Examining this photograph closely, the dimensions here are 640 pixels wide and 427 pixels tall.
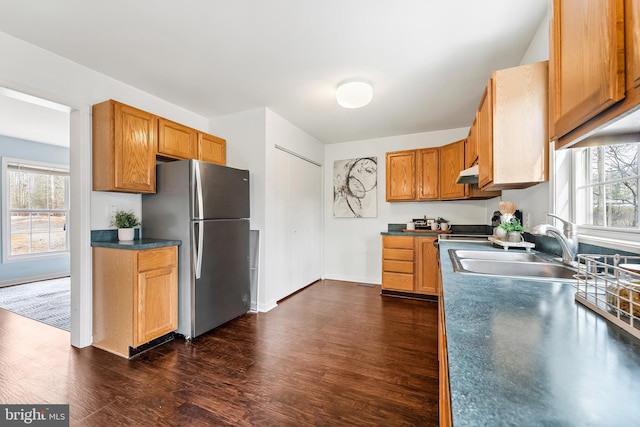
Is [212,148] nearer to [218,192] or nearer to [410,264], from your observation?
[218,192]

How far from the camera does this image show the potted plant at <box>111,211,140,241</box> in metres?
2.46

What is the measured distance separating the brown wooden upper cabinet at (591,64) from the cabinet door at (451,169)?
2613 millimetres

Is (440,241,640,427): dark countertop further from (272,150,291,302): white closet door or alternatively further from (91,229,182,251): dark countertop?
(272,150,291,302): white closet door

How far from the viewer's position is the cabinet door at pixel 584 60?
629mm

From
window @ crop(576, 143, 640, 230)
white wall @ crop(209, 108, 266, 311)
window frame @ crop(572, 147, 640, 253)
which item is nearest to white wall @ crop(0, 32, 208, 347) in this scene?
white wall @ crop(209, 108, 266, 311)

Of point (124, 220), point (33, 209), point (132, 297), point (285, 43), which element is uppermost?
point (285, 43)

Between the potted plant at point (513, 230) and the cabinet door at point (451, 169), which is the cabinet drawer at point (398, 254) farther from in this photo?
the potted plant at point (513, 230)

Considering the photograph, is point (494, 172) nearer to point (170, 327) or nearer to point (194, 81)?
point (194, 81)

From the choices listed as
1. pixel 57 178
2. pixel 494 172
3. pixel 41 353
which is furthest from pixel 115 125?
pixel 57 178

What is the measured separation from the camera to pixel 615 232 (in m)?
1.24

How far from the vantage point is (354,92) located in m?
2.53

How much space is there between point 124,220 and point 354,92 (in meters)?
2.45

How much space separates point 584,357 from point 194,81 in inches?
122

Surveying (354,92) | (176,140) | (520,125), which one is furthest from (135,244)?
(520,125)
